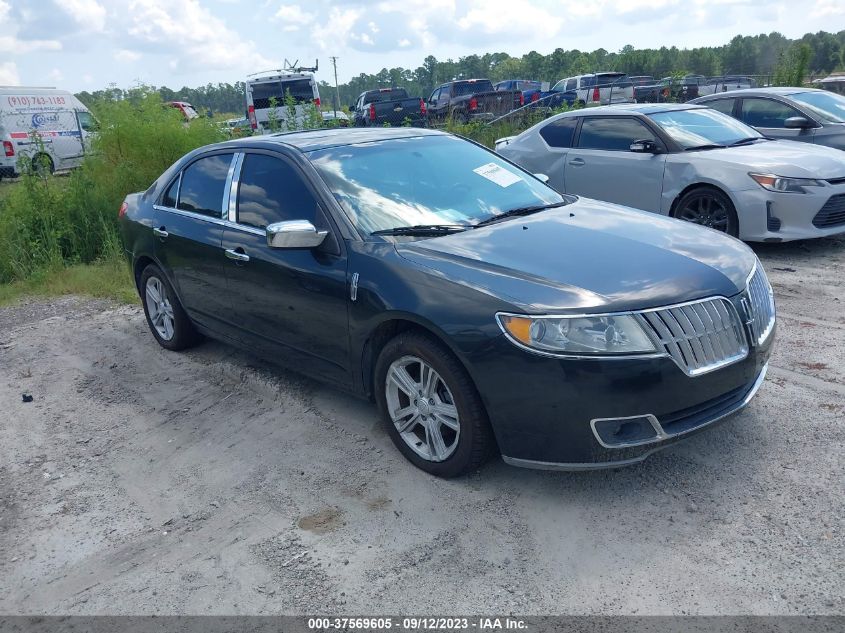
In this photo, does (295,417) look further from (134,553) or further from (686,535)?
(686,535)

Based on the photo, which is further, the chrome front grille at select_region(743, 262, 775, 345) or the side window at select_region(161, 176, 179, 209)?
the side window at select_region(161, 176, 179, 209)

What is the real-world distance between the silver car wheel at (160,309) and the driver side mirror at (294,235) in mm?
2335

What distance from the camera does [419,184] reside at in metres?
4.58

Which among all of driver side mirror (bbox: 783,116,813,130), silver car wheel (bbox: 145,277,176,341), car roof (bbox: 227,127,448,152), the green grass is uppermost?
car roof (bbox: 227,127,448,152)

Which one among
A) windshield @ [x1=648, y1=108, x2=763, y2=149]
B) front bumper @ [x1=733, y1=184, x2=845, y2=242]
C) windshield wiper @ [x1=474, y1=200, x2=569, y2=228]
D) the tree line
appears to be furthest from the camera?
the tree line

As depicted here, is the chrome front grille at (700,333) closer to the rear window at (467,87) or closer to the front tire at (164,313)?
the front tire at (164,313)

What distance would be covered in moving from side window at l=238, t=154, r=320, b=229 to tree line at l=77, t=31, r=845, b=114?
17.2 meters

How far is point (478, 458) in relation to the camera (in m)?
3.68

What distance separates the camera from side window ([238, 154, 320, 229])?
4.54 meters

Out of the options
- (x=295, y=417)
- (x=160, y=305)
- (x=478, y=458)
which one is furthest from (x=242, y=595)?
(x=160, y=305)

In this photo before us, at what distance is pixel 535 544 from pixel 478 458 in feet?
1.74

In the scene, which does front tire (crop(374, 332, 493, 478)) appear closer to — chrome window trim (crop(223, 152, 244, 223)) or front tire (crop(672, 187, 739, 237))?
chrome window trim (crop(223, 152, 244, 223))

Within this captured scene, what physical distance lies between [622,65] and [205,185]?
63.0 m

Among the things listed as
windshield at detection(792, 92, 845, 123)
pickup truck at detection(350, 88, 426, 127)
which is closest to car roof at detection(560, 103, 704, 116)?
windshield at detection(792, 92, 845, 123)
